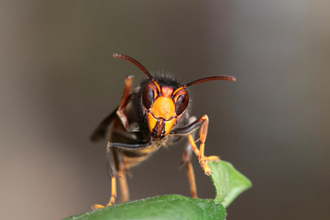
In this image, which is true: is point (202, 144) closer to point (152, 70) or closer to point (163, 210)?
point (163, 210)

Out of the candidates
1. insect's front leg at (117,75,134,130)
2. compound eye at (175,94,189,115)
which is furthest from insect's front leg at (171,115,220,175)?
insect's front leg at (117,75,134,130)

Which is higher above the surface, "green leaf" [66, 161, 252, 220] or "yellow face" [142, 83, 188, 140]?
"yellow face" [142, 83, 188, 140]

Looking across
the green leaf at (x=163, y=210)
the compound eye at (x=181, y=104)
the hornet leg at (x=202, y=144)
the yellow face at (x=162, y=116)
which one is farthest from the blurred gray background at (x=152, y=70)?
the green leaf at (x=163, y=210)

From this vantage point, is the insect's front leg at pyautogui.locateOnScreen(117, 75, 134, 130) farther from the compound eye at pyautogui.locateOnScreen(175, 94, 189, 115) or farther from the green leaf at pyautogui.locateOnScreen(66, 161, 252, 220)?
the green leaf at pyautogui.locateOnScreen(66, 161, 252, 220)

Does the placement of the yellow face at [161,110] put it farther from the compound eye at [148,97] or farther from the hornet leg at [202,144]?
the hornet leg at [202,144]

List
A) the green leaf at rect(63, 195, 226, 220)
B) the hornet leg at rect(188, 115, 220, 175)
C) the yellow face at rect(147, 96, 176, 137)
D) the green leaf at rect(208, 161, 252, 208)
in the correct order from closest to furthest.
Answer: the green leaf at rect(63, 195, 226, 220)
the green leaf at rect(208, 161, 252, 208)
the yellow face at rect(147, 96, 176, 137)
the hornet leg at rect(188, 115, 220, 175)

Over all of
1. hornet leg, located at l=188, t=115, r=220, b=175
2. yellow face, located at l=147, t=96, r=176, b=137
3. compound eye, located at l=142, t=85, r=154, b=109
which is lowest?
hornet leg, located at l=188, t=115, r=220, b=175

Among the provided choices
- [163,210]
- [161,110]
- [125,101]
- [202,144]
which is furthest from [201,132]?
[163,210]

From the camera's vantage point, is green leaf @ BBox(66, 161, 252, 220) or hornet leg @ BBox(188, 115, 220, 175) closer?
green leaf @ BBox(66, 161, 252, 220)
